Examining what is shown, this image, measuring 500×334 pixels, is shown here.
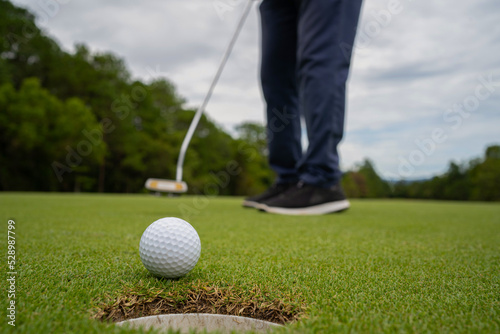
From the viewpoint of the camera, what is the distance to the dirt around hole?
89 centimetres

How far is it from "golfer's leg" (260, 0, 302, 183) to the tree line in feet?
62.6

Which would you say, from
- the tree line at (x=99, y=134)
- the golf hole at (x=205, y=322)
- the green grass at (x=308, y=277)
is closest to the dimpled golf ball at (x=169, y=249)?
the green grass at (x=308, y=277)

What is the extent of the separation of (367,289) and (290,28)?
315 centimetres

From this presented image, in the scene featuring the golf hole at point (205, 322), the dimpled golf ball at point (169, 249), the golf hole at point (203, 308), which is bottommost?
the golf hole at point (205, 322)

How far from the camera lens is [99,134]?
20891 mm

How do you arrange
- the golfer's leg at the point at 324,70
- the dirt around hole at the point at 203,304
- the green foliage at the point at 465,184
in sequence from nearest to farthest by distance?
the dirt around hole at the point at 203,304 < the golfer's leg at the point at 324,70 < the green foliage at the point at 465,184

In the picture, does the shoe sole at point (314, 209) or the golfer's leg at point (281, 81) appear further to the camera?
the golfer's leg at point (281, 81)

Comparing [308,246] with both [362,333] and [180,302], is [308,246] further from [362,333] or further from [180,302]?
[362,333]

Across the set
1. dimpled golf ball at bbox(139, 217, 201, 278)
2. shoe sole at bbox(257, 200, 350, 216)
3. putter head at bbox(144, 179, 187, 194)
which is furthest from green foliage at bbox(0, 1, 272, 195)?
dimpled golf ball at bbox(139, 217, 201, 278)

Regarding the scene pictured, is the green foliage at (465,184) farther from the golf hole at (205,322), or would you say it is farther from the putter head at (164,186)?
the golf hole at (205,322)

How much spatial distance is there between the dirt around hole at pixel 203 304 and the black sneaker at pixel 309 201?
2231 mm

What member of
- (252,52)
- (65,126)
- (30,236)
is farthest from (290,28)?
(65,126)

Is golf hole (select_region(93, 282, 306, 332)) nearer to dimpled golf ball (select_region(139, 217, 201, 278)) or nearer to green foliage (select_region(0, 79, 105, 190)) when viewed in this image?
dimpled golf ball (select_region(139, 217, 201, 278))

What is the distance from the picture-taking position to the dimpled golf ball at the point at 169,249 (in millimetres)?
1091
